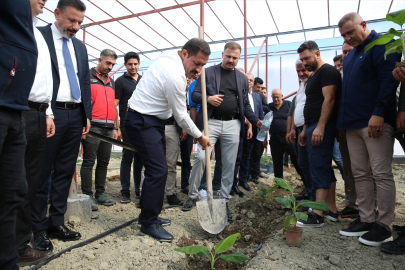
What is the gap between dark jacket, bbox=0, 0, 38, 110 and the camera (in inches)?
49.6

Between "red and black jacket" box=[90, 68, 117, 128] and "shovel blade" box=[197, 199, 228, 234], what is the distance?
5.84 ft

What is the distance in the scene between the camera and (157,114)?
2543mm

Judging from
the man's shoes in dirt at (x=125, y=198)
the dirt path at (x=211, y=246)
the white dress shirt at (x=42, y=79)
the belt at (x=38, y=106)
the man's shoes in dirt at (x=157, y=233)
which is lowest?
the dirt path at (x=211, y=246)

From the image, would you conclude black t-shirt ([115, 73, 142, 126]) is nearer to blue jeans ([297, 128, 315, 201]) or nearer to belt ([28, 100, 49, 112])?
belt ([28, 100, 49, 112])

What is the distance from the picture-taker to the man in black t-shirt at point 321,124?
2770mm

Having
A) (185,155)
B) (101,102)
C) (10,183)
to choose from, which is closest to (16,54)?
(10,183)

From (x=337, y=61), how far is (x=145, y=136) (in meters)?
3.05

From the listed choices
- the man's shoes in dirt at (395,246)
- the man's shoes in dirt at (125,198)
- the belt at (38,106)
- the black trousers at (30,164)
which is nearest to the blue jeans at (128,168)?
the man's shoes in dirt at (125,198)

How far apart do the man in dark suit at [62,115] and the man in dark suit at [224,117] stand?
139cm

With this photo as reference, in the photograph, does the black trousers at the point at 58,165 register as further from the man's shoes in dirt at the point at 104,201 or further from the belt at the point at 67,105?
the man's shoes in dirt at the point at 104,201

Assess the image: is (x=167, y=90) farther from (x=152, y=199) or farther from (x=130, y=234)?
(x=130, y=234)

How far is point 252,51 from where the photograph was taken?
11.8 meters

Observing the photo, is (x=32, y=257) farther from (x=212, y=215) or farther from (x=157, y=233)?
(x=212, y=215)

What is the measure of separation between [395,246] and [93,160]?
3.14 meters
